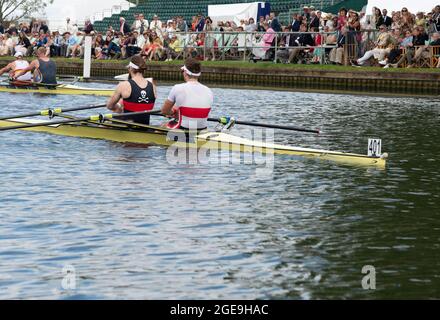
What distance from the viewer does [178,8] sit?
5234 centimetres

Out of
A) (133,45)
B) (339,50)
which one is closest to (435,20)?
(339,50)

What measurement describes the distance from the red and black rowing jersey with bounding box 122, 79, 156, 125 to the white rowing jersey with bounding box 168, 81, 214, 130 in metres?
1.04

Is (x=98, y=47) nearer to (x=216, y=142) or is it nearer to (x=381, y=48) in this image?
(x=381, y=48)

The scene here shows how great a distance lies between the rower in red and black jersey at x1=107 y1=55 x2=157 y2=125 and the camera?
667 inches

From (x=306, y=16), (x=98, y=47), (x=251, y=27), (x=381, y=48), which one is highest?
(x=306, y=16)

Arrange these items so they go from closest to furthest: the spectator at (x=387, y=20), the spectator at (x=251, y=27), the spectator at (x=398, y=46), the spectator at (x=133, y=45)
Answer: the spectator at (x=398, y=46)
the spectator at (x=387, y=20)
the spectator at (x=251, y=27)
the spectator at (x=133, y=45)

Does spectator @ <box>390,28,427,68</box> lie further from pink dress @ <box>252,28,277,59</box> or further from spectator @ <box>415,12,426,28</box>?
pink dress @ <box>252,28,277,59</box>

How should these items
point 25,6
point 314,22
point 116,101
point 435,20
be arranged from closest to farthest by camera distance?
point 116,101, point 435,20, point 314,22, point 25,6

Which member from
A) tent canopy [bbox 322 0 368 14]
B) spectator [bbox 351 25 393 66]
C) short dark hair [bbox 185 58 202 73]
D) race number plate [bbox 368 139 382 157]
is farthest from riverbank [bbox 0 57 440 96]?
race number plate [bbox 368 139 382 157]

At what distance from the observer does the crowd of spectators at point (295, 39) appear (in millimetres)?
31531

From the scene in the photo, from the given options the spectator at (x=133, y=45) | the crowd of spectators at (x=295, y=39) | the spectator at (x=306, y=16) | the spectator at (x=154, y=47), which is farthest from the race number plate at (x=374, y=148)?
the spectator at (x=133, y=45)

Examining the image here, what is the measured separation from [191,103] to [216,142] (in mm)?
757

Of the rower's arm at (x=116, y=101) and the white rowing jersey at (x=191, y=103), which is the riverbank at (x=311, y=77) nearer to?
the rower's arm at (x=116, y=101)
